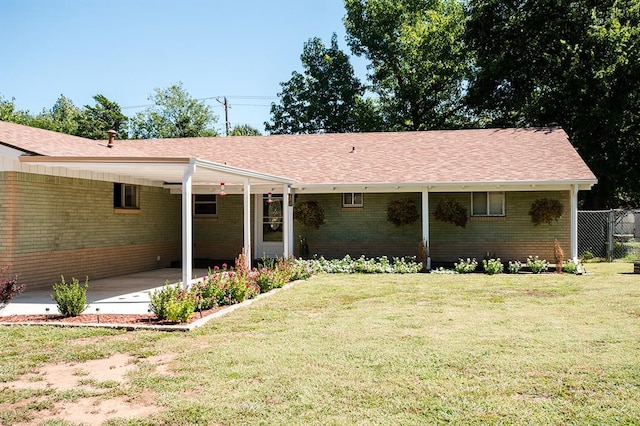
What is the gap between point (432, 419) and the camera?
4602 mm

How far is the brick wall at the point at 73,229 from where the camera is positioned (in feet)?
37.8

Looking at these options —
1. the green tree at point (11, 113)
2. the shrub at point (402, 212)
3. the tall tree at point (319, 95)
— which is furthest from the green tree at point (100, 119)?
the shrub at point (402, 212)

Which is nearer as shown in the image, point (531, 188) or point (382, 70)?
point (531, 188)

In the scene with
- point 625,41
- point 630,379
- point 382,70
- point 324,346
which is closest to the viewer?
point 630,379

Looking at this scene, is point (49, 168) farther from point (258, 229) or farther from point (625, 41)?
point (625, 41)

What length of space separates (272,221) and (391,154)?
4857mm

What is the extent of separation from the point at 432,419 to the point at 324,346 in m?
2.54

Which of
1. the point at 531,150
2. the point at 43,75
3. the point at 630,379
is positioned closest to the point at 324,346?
the point at 630,379

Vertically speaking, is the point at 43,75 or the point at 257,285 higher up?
the point at 43,75

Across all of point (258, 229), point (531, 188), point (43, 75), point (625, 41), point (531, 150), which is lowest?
point (258, 229)

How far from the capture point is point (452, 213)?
17.1m

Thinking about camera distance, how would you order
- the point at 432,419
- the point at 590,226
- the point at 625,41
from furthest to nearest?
1. the point at 625,41
2. the point at 590,226
3. the point at 432,419

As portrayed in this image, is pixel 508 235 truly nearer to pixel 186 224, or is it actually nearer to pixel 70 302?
pixel 186 224

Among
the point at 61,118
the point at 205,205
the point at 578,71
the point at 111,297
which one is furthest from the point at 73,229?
the point at 61,118
